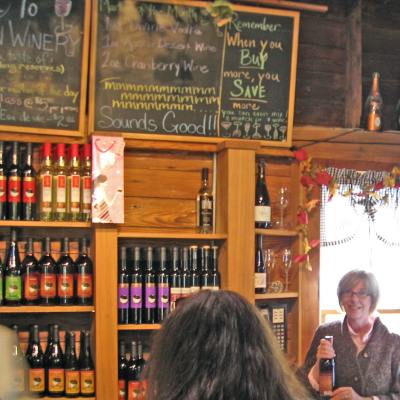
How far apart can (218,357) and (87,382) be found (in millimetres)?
2057

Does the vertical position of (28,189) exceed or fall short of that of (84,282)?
it exceeds it

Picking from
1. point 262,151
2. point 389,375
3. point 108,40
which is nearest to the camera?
point 389,375

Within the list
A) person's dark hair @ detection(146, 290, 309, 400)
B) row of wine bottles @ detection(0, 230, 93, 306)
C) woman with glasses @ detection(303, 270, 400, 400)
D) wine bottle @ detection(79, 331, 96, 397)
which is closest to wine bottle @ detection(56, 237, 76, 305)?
row of wine bottles @ detection(0, 230, 93, 306)

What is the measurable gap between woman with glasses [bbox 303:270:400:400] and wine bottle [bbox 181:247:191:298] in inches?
26.9

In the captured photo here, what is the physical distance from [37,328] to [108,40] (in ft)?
4.74

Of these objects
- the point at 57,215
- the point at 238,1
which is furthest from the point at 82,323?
the point at 238,1

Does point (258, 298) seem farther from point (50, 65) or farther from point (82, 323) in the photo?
point (50, 65)

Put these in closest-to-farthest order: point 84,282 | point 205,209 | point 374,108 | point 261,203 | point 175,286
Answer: point 84,282 → point 175,286 → point 205,209 → point 261,203 → point 374,108

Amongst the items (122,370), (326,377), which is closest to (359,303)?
(326,377)

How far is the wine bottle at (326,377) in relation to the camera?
3.08 meters

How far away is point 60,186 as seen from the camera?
3115 millimetres

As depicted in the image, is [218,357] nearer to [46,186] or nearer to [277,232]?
[46,186]

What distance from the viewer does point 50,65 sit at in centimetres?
323

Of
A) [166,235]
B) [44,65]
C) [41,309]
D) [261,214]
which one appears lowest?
[41,309]
